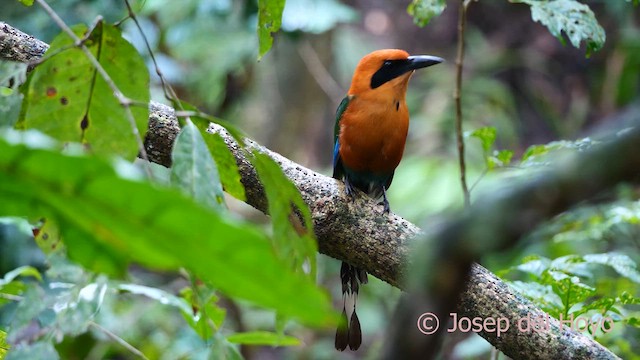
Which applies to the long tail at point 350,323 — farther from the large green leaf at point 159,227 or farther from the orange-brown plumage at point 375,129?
the large green leaf at point 159,227

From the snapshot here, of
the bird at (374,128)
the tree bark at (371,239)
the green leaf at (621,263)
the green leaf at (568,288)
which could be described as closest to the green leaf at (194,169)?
the tree bark at (371,239)

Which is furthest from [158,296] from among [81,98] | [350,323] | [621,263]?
[621,263]

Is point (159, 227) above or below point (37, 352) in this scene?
above

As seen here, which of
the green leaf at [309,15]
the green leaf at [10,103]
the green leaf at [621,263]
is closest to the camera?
the green leaf at [10,103]

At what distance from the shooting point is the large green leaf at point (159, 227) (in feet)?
2.04

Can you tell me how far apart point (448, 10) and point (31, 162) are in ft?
25.8

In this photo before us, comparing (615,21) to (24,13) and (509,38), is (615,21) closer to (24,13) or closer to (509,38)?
(509,38)

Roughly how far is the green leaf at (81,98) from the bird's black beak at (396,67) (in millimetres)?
2082

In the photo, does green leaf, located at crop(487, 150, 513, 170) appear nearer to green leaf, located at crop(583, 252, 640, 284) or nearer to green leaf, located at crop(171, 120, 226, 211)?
green leaf, located at crop(583, 252, 640, 284)

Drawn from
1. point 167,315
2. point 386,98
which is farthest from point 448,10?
point 386,98

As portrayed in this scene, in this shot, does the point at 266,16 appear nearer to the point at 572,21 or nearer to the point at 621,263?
the point at 572,21

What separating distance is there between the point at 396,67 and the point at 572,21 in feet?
3.08

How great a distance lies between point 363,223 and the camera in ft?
7.30

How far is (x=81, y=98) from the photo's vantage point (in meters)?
1.30
